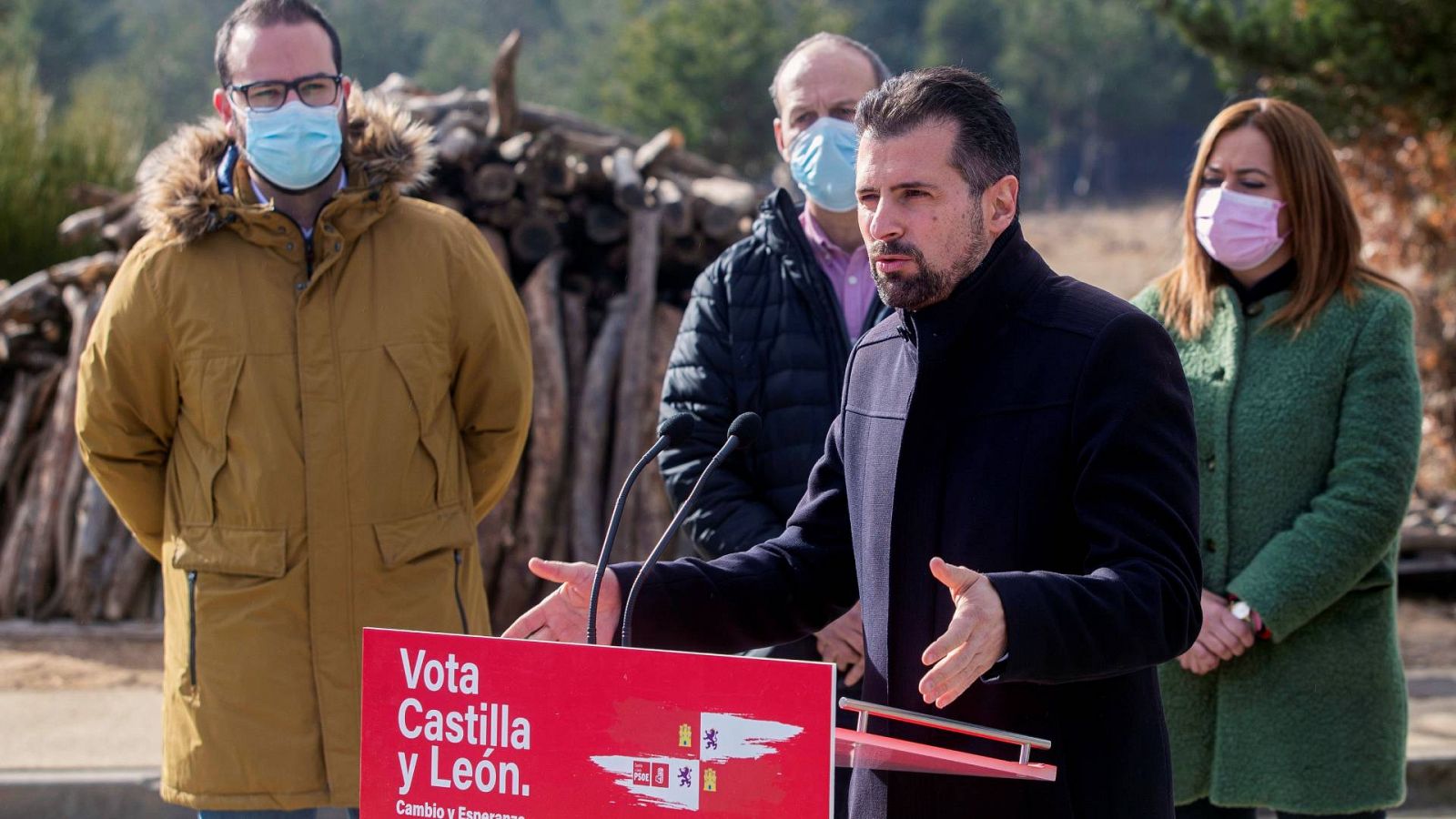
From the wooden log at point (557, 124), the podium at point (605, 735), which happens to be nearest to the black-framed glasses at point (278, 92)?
the podium at point (605, 735)

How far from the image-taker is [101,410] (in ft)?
11.6

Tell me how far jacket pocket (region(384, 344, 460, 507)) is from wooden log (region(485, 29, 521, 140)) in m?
4.26

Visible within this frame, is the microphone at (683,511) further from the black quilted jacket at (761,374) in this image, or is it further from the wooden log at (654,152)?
the wooden log at (654,152)

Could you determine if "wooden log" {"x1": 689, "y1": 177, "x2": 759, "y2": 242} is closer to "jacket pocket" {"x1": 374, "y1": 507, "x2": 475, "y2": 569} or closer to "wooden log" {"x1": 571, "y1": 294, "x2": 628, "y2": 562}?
"wooden log" {"x1": 571, "y1": 294, "x2": 628, "y2": 562}

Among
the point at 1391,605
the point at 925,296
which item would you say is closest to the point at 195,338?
the point at 925,296

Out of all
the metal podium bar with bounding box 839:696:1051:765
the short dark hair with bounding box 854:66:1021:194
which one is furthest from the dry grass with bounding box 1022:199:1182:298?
the metal podium bar with bounding box 839:696:1051:765

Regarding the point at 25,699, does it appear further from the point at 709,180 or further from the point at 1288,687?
the point at 1288,687

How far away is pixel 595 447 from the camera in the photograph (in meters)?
7.55

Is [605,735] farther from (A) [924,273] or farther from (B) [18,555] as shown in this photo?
(B) [18,555]

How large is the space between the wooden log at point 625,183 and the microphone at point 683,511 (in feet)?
17.8

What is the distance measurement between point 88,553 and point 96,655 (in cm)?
54

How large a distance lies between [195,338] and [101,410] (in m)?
0.30

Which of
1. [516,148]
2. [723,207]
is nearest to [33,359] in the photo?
[516,148]

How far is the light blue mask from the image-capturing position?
3.60 m
